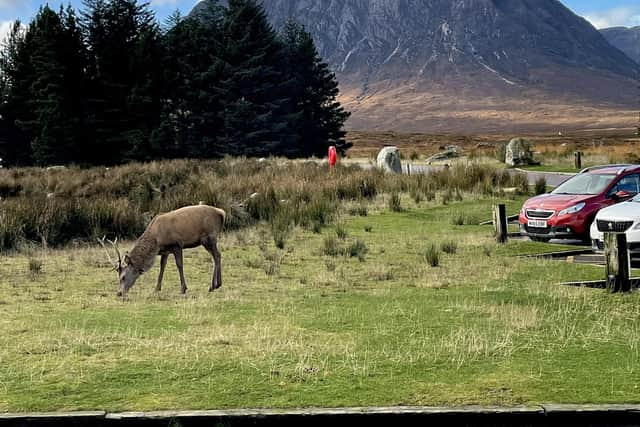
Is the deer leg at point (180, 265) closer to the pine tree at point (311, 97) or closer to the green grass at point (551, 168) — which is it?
the green grass at point (551, 168)

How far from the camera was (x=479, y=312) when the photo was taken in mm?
11188

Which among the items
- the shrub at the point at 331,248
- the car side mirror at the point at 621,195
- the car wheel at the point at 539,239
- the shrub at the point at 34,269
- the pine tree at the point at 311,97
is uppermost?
the pine tree at the point at 311,97

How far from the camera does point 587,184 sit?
20.5 m

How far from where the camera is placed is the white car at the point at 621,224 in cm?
1577

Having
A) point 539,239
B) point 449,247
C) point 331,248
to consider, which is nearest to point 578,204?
point 539,239

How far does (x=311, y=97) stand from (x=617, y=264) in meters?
58.0

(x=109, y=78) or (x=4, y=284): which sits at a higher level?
(x=109, y=78)

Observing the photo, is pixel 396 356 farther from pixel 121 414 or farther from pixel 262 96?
pixel 262 96

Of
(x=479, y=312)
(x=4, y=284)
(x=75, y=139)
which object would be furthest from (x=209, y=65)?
(x=479, y=312)

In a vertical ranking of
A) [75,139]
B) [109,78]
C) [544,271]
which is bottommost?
[544,271]

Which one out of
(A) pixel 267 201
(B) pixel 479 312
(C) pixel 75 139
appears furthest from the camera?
(C) pixel 75 139

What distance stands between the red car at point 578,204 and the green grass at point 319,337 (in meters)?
3.05

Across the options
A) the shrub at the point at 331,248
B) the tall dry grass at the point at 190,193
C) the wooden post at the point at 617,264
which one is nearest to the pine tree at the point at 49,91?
the tall dry grass at the point at 190,193

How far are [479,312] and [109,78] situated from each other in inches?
1867
